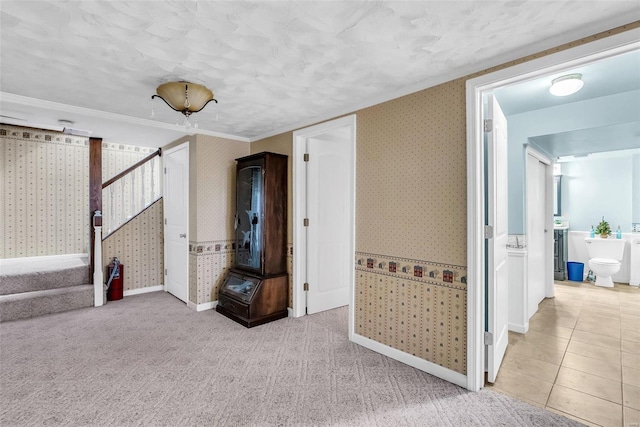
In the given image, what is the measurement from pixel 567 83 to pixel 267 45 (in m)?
2.17

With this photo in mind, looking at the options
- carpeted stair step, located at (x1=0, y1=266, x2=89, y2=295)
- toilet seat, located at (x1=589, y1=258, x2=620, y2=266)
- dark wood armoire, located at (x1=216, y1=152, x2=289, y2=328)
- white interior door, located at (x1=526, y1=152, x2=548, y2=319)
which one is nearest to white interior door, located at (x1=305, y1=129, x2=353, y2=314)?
dark wood armoire, located at (x1=216, y1=152, x2=289, y2=328)

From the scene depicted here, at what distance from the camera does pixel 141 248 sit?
4.66m

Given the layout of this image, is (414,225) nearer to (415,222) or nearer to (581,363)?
(415,222)

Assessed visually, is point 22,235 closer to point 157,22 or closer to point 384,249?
point 157,22

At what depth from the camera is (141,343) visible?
9.43 ft

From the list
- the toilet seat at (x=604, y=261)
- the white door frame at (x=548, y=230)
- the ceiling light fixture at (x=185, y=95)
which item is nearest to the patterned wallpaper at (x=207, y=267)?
the ceiling light fixture at (x=185, y=95)

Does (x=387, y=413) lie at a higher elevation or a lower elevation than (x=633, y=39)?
lower

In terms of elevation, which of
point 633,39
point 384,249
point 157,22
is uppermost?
point 157,22

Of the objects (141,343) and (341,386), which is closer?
(341,386)

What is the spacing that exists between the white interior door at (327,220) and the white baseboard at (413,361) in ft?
3.22

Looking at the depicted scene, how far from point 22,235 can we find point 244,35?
4595mm

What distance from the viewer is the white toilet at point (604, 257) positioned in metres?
4.88

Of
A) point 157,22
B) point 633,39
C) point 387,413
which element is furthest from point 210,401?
point 633,39

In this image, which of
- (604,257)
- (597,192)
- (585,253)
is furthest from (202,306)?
(597,192)
